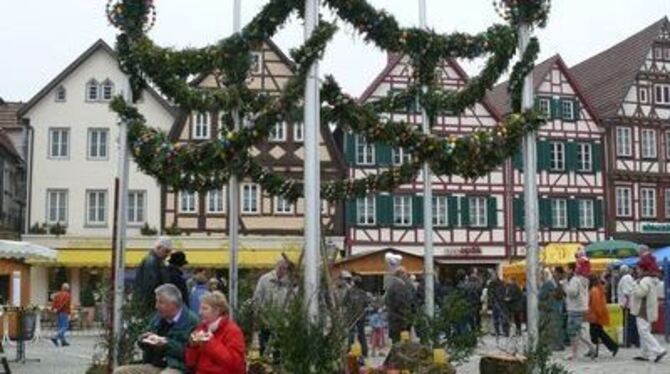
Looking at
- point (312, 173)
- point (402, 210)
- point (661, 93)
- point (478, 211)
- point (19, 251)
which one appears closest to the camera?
point (312, 173)

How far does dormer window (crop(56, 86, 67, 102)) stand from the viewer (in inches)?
1625

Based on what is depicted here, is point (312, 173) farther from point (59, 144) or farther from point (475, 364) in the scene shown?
point (59, 144)

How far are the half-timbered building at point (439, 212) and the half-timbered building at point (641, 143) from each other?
5.35 meters

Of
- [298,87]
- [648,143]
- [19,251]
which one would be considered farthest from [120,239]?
[648,143]

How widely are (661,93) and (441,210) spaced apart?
11390mm

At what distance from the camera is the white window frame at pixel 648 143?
45.1 m

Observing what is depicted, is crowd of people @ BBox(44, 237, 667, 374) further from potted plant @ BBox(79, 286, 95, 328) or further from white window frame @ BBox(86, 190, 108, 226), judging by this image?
white window frame @ BBox(86, 190, 108, 226)

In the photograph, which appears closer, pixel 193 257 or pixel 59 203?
pixel 193 257

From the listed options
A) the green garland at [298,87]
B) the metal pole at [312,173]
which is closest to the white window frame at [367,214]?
the green garland at [298,87]

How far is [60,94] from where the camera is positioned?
41375 mm

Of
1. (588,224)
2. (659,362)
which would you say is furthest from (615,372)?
(588,224)

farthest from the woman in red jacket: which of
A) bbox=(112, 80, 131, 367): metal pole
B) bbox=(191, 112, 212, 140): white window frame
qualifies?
bbox=(191, 112, 212, 140): white window frame

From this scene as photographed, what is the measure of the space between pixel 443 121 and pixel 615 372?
27808 mm

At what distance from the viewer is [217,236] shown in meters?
40.4
